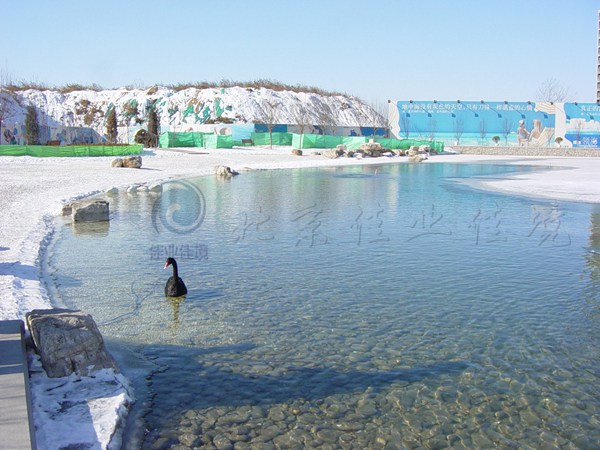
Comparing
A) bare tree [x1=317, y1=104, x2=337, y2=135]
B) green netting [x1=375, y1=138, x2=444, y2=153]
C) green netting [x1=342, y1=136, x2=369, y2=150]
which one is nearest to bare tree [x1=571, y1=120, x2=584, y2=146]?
green netting [x1=375, y1=138, x2=444, y2=153]

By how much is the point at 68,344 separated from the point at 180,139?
177ft

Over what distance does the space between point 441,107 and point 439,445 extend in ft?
264

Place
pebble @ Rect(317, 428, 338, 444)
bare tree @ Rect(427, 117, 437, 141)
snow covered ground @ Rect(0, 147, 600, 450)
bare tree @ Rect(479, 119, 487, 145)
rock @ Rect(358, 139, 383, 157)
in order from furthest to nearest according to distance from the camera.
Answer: bare tree @ Rect(427, 117, 437, 141) < bare tree @ Rect(479, 119, 487, 145) < rock @ Rect(358, 139, 383, 157) < pebble @ Rect(317, 428, 338, 444) < snow covered ground @ Rect(0, 147, 600, 450)

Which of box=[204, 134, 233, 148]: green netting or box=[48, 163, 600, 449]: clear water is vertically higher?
box=[204, 134, 233, 148]: green netting

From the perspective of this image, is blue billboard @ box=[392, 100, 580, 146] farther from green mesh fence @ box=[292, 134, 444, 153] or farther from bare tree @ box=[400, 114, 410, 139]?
green mesh fence @ box=[292, 134, 444, 153]

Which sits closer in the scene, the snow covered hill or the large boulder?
the large boulder

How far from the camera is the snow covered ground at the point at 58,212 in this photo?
17.3ft

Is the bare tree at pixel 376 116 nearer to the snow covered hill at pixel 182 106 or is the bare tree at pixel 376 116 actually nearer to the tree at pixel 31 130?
the snow covered hill at pixel 182 106

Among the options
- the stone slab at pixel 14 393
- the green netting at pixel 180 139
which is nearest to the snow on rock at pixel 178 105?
the green netting at pixel 180 139

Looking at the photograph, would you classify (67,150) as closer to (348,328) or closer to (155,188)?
(155,188)

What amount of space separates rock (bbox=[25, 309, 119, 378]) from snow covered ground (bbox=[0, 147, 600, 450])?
0.10m

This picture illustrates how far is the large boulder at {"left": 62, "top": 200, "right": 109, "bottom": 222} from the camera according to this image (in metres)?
16.1

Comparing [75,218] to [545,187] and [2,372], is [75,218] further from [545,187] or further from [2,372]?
[545,187]

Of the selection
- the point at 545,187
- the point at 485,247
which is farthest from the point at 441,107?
the point at 485,247
